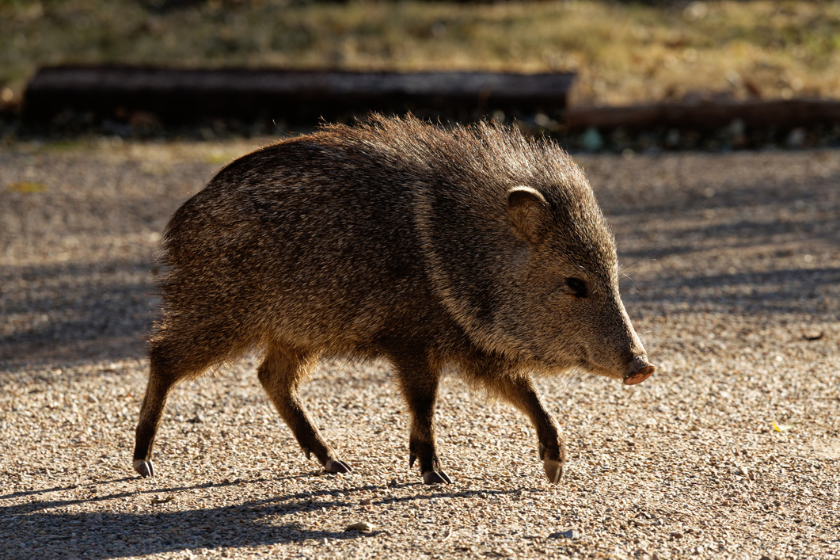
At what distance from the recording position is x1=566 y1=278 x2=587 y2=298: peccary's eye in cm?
319

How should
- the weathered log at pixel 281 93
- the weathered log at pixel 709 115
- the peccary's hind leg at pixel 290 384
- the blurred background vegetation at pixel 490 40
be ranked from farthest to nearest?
the blurred background vegetation at pixel 490 40 < the weathered log at pixel 281 93 < the weathered log at pixel 709 115 < the peccary's hind leg at pixel 290 384

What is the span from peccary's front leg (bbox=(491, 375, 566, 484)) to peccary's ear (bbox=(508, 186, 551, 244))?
0.48 metres

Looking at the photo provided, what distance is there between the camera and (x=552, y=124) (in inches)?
377

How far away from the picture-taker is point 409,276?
10.4 feet

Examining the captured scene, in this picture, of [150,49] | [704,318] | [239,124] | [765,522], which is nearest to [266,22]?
[150,49]

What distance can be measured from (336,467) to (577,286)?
101 cm

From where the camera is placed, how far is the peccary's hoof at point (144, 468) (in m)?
3.29

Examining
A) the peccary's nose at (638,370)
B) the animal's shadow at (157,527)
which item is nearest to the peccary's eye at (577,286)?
the peccary's nose at (638,370)

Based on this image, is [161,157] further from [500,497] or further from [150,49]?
[500,497]

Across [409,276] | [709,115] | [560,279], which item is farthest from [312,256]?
[709,115]

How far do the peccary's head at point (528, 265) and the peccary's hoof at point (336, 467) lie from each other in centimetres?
64

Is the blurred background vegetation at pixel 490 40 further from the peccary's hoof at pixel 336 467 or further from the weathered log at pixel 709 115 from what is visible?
the peccary's hoof at pixel 336 467

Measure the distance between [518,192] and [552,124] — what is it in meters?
6.64

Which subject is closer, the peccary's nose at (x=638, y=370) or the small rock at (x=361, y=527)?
the small rock at (x=361, y=527)
